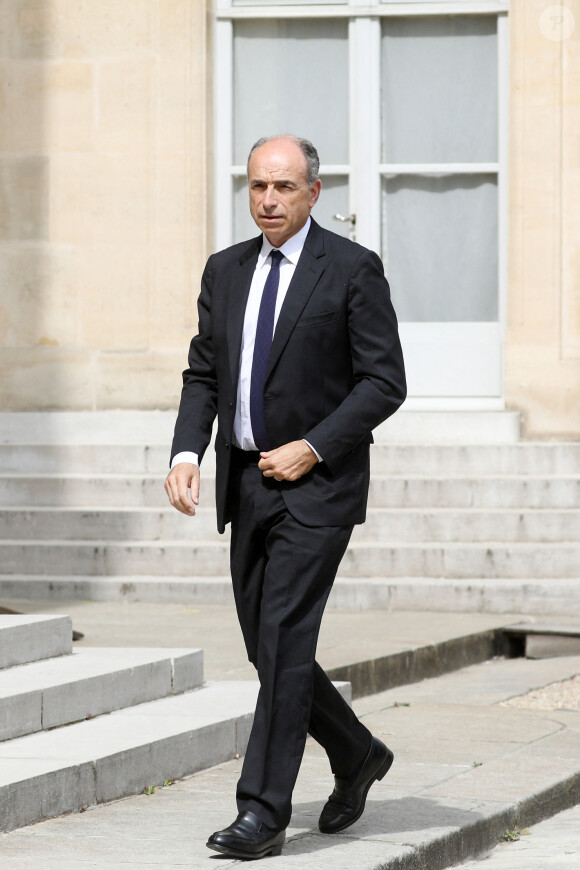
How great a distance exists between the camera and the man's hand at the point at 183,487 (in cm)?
448

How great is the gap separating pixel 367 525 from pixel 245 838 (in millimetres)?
6007

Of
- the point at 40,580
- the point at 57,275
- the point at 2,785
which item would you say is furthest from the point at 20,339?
the point at 2,785

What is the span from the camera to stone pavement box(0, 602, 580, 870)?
4.62 meters

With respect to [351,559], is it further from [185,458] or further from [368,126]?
[185,458]

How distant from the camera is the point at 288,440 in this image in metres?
4.48

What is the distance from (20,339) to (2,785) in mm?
7439

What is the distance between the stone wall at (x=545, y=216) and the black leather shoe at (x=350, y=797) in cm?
682

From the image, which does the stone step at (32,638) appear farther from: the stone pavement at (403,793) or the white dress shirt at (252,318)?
the white dress shirt at (252,318)

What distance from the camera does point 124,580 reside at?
10.2m

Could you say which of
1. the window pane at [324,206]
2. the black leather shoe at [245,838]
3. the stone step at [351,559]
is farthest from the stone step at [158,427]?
the black leather shoe at [245,838]

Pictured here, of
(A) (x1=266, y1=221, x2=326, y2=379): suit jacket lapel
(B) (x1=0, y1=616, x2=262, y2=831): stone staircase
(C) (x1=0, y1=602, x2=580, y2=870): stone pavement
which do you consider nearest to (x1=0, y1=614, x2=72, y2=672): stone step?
(B) (x1=0, y1=616, x2=262, y2=831): stone staircase

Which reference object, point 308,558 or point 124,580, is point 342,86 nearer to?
point 124,580

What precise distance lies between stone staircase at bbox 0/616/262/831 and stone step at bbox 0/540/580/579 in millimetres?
3356

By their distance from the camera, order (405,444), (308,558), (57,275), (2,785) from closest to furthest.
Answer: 1. (308,558)
2. (2,785)
3. (405,444)
4. (57,275)
